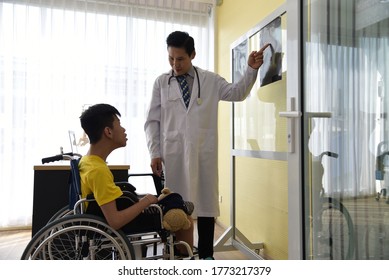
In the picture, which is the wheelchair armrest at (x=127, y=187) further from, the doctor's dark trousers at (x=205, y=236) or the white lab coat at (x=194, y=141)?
the doctor's dark trousers at (x=205, y=236)

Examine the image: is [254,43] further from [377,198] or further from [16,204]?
[16,204]

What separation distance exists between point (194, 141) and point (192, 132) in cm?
5

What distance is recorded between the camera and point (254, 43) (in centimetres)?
195

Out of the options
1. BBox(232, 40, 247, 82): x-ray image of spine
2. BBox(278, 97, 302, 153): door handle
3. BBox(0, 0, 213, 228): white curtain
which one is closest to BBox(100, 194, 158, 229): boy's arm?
BBox(278, 97, 302, 153): door handle

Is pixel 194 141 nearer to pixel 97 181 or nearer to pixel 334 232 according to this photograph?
pixel 97 181

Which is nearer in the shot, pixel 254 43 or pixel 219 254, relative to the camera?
pixel 254 43

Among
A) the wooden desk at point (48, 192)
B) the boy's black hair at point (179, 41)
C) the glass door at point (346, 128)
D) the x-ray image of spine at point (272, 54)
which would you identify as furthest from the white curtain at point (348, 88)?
the wooden desk at point (48, 192)

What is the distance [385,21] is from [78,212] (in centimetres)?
124

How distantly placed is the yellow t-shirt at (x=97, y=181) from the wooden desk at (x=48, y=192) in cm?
76

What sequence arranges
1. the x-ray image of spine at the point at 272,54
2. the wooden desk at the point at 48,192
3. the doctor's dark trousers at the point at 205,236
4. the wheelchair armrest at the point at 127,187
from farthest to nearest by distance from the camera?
the wooden desk at the point at 48,192 < the doctor's dark trousers at the point at 205,236 < the x-ray image of spine at the point at 272,54 < the wheelchair armrest at the point at 127,187

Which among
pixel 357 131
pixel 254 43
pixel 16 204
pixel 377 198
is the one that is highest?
pixel 254 43

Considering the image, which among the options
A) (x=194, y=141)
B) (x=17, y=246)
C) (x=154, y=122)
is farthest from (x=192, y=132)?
(x=17, y=246)

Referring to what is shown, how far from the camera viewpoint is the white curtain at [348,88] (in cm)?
95
